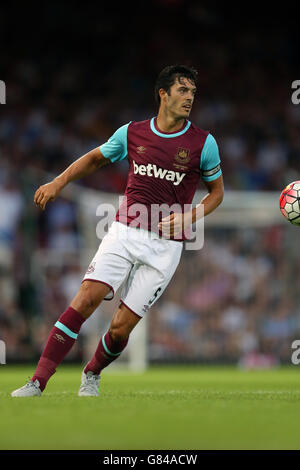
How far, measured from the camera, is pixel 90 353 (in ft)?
45.9

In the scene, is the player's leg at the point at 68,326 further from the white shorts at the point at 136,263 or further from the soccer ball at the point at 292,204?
the soccer ball at the point at 292,204

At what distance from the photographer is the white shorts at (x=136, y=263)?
20.6ft

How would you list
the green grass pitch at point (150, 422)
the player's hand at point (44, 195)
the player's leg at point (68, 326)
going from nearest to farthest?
the green grass pitch at point (150, 422) < the player's leg at point (68, 326) < the player's hand at point (44, 195)

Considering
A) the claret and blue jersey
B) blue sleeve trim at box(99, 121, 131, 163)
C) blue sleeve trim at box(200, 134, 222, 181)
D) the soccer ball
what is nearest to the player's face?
the claret and blue jersey

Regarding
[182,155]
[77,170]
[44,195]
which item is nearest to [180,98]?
[182,155]

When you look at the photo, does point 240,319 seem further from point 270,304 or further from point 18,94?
point 18,94

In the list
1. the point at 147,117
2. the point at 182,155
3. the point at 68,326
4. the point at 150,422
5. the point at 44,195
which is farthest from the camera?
the point at 147,117

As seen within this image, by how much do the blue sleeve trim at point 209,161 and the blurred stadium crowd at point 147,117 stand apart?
738 centimetres

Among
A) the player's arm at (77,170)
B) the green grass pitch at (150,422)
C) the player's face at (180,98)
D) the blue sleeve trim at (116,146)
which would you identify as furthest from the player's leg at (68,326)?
the player's face at (180,98)

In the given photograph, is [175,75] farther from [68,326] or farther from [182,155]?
[68,326]

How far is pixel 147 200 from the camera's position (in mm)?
6457

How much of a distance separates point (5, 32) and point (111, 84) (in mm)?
2872

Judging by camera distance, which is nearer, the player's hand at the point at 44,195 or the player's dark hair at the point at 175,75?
the player's hand at the point at 44,195

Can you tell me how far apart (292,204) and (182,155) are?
117 cm
